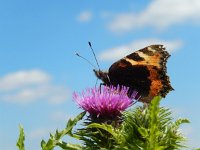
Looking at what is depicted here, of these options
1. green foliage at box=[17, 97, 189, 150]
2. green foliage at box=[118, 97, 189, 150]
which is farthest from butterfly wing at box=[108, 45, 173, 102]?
green foliage at box=[118, 97, 189, 150]

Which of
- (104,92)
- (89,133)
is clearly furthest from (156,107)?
(104,92)

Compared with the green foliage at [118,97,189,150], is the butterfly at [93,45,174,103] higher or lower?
higher

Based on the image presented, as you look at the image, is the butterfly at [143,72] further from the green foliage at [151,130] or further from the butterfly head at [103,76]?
the green foliage at [151,130]

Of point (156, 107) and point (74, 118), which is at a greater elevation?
point (74, 118)

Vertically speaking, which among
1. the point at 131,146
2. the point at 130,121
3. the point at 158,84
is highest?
the point at 158,84

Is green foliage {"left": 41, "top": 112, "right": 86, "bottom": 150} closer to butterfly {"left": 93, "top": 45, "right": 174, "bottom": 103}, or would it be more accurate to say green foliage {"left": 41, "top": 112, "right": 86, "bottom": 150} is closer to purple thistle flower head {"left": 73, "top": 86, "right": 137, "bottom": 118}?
purple thistle flower head {"left": 73, "top": 86, "right": 137, "bottom": 118}

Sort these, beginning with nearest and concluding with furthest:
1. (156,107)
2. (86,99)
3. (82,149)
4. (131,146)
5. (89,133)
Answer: (156,107), (131,146), (82,149), (89,133), (86,99)

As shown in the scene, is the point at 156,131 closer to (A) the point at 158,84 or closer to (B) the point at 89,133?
(B) the point at 89,133

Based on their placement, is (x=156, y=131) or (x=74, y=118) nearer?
(x=156, y=131)
